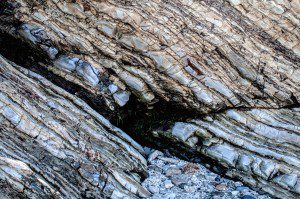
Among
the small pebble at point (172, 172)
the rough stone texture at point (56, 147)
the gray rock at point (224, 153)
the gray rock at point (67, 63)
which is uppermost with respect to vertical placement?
the gray rock at point (224, 153)

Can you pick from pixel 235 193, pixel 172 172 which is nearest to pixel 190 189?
pixel 172 172

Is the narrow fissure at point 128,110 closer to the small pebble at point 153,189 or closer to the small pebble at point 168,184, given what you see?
the small pebble at point 168,184

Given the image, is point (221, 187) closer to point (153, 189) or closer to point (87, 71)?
point (153, 189)

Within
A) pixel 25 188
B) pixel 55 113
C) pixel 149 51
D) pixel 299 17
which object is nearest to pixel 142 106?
pixel 149 51

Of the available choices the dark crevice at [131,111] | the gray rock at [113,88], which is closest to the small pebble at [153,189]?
the dark crevice at [131,111]

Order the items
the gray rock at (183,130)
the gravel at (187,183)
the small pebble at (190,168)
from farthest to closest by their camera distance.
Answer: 1. the gray rock at (183,130)
2. the small pebble at (190,168)
3. the gravel at (187,183)

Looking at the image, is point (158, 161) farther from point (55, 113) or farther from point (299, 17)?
point (299, 17)

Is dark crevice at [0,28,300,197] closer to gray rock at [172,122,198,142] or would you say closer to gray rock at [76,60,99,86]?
gray rock at [172,122,198,142]
